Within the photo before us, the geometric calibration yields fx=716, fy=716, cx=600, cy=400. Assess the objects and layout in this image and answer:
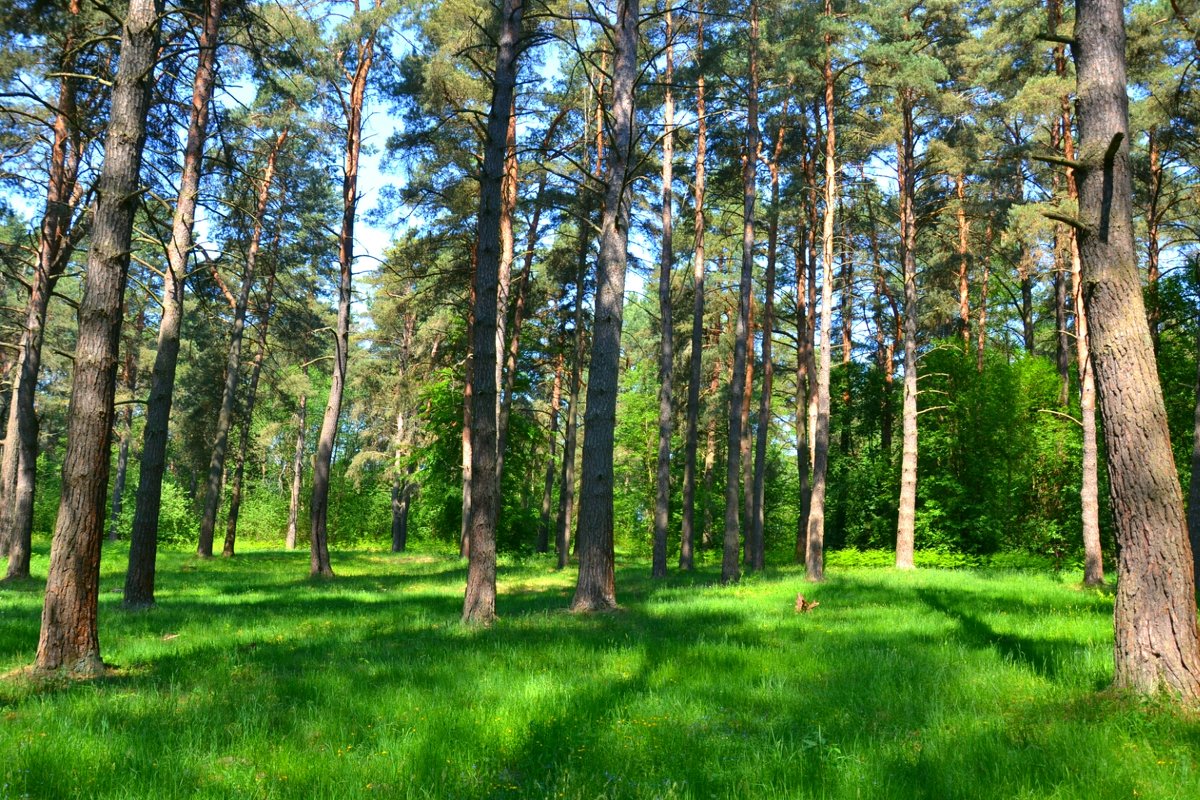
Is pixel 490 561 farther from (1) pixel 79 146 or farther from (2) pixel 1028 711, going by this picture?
(1) pixel 79 146

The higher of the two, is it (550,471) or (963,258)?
(963,258)

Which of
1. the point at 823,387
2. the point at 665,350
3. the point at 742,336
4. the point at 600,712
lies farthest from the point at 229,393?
the point at 600,712

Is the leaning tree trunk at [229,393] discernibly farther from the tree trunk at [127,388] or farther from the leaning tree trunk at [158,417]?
the leaning tree trunk at [158,417]

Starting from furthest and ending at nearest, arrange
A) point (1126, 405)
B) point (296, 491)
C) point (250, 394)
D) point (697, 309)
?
point (296, 491)
point (250, 394)
point (697, 309)
point (1126, 405)

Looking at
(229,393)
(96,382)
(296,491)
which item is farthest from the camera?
(296,491)

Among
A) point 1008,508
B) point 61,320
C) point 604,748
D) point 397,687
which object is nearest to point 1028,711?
point 604,748

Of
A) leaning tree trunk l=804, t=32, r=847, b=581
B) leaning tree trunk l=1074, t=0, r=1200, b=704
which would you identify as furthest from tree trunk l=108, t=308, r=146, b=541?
leaning tree trunk l=1074, t=0, r=1200, b=704

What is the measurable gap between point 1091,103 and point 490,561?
317 inches

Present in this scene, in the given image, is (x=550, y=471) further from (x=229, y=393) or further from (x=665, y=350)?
(x=665, y=350)

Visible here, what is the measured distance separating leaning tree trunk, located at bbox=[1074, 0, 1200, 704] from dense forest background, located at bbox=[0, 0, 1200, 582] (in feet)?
18.0

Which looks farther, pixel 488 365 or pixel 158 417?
pixel 158 417

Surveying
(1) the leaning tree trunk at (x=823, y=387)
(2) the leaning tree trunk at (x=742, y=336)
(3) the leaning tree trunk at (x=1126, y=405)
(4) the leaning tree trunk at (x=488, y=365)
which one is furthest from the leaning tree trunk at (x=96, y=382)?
(1) the leaning tree trunk at (x=823, y=387)

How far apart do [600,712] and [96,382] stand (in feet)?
17.3

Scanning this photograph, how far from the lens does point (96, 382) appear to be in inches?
253
